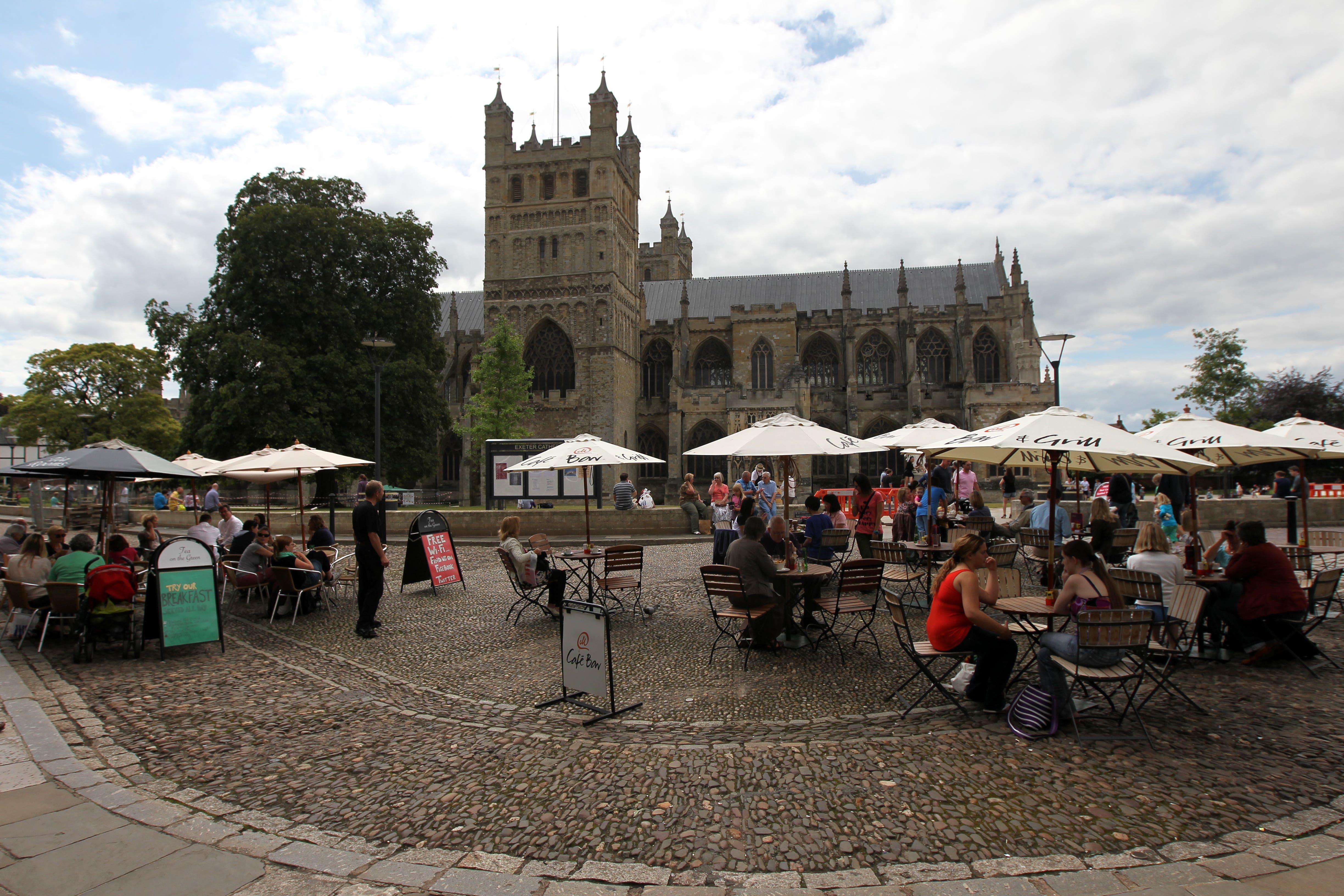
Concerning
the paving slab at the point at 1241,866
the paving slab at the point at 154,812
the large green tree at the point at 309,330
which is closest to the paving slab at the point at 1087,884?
the paving slab at the point at 1241,866

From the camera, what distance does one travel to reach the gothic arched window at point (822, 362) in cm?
4350

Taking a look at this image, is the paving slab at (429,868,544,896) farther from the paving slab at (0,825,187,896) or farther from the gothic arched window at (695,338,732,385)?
the gothic arched window at (695,338,732,385)

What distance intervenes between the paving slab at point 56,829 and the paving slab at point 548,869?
191 cm

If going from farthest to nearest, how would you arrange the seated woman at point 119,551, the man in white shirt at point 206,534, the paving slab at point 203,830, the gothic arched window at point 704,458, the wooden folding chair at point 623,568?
the gothic arched window at point 704,458 → the man in white shirt at point 206,534 → the wooden folding chair at point 623,568 → the seated woman at point 119,551 → the paving slab at point 203,830

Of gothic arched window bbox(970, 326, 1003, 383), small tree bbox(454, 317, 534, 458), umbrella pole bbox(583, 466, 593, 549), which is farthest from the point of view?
gothic arched window bbox(970, 326, 1003, 383)

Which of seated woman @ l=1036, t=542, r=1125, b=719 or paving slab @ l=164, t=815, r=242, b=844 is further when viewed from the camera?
seated woman @ l=1036, t=542, r=1125, b=719

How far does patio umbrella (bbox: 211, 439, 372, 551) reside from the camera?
1116cm

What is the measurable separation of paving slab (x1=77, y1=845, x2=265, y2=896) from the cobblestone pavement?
0.42 m

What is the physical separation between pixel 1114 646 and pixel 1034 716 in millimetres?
666

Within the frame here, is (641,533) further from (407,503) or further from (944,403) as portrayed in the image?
(944,403)

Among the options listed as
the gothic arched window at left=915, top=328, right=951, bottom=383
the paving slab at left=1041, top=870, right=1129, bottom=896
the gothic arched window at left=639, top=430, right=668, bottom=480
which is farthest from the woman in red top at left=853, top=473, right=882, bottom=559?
the gothic arched window at left=915, top=328, right=951, bottom=383

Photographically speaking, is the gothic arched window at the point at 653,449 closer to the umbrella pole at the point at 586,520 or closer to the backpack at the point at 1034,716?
the umbrella pole at the point at 586,520

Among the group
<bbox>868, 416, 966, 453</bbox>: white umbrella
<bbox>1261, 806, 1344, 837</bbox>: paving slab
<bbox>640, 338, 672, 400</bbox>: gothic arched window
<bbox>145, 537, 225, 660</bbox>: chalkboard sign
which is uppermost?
<bbox>640, 338, 672, 400</bbox>: gothic arched window

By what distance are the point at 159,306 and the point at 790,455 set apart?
91.7 feet
